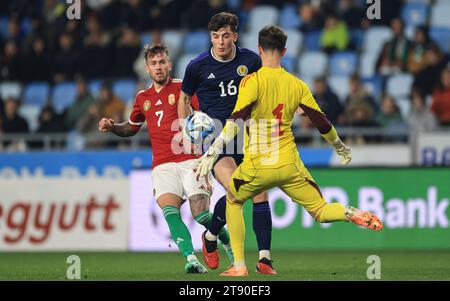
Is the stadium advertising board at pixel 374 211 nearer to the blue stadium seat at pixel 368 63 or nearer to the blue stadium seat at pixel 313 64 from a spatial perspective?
the blue stadium seat at pixel 368 63

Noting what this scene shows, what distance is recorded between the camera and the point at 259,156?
10.9m

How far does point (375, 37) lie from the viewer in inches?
873

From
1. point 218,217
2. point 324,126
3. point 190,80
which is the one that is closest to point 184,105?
point 190,80

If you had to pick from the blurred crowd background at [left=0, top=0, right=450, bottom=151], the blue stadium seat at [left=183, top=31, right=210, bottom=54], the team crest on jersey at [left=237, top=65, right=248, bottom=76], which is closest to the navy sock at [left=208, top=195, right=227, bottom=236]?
the team crest on jersey at [left=237, top=65, right=248, bottom=76]

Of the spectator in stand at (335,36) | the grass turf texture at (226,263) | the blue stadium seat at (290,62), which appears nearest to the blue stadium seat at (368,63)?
the spectator in stand at (335,36)

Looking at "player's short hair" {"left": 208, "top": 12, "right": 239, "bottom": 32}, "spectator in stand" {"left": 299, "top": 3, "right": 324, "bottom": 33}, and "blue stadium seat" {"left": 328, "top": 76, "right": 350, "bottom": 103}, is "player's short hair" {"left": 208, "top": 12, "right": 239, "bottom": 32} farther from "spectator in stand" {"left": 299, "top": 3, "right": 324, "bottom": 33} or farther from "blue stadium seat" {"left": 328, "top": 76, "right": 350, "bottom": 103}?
"spectator in stand" {"left": 299, "top": 3, "right": 324, "bottom": 33}

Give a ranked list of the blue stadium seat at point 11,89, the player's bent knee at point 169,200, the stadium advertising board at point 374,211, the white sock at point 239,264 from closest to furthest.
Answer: the white sock at point 239,264 → the player's bent knee at point 169,200 → the stadium advertising board at point 374,211 → the blue stadium seat at point 11,89

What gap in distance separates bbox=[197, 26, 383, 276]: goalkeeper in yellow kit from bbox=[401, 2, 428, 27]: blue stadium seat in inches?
462

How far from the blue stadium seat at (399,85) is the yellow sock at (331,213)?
1058cm

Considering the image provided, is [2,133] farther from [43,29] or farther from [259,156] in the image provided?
[259,156]

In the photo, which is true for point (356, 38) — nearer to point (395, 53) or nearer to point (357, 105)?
point (395, 53)

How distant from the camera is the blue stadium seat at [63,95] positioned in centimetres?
2250

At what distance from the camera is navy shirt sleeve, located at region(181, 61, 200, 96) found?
38.7 ft

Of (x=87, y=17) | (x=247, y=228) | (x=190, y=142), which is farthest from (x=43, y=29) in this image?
(x=190, y=142)
